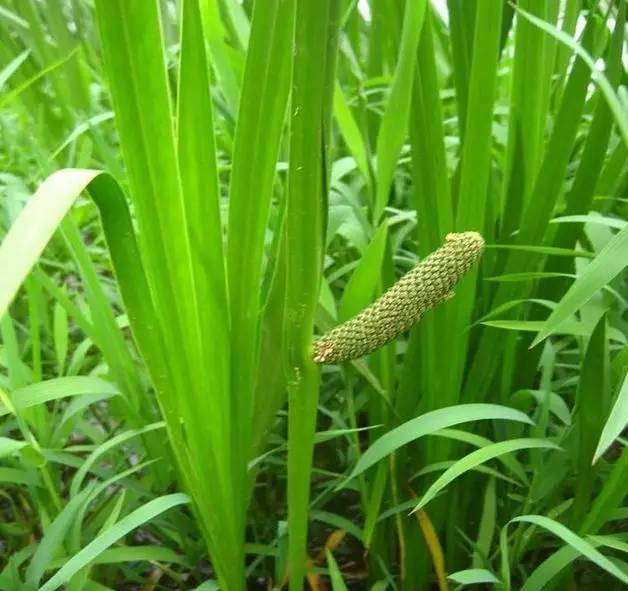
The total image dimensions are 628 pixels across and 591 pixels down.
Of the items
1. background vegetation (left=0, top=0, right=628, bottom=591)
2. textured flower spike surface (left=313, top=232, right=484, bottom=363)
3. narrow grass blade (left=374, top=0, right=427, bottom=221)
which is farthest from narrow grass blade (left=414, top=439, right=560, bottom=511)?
narrow grass blade (left=374, top=0, right=427, bottom=221)

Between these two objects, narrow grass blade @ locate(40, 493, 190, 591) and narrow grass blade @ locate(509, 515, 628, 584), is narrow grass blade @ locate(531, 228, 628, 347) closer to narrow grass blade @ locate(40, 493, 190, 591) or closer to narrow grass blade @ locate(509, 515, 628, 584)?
narrow grass blade @ locate(509, 515, 628, 584)

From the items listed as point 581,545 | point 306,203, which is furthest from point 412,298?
point 581,545

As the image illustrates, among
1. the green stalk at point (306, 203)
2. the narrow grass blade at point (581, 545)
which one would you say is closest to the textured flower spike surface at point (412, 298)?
the green stalk at point (306, 203)

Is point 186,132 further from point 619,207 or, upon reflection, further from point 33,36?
point 33,36

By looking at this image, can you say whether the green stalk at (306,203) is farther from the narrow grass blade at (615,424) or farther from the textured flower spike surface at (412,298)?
the narrow grass blade at (615,424)

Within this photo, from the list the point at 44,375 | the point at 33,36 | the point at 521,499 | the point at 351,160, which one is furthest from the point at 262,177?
the point at 33,36

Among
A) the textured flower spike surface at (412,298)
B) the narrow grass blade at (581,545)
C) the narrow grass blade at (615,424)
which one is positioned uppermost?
the textured flower spike surface at (412,298)
